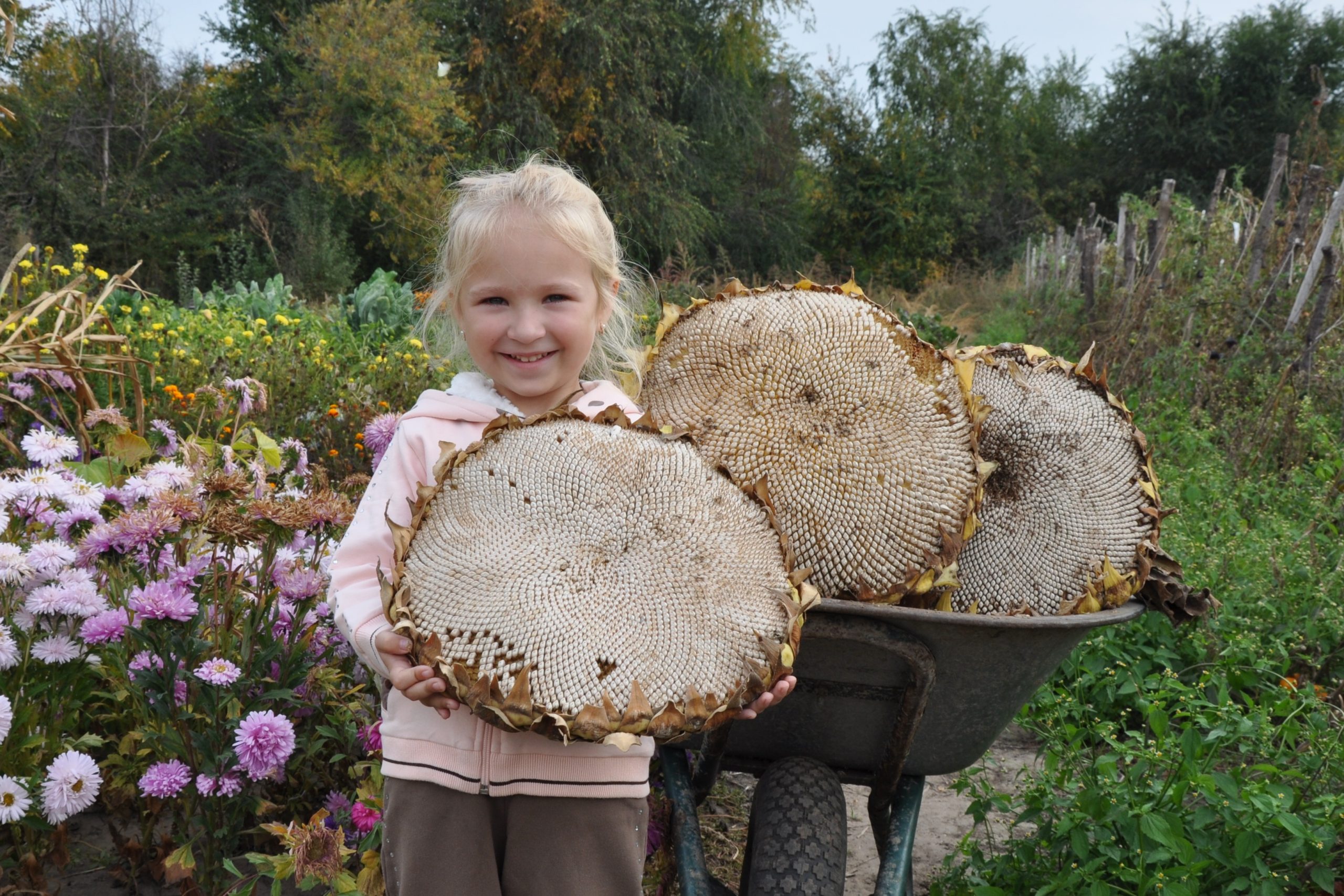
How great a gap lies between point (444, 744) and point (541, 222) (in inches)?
35.9

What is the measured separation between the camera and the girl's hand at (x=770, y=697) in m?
1.39

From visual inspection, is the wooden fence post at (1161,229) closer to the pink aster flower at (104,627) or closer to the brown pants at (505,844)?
the brown pants at (505,844)

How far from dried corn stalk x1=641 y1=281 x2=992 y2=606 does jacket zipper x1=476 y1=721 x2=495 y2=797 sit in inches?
23.3

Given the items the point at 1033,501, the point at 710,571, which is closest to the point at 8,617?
the point at 710,571

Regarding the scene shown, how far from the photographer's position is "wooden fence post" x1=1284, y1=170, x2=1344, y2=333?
5.44 meters

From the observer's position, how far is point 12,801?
5.83 ft

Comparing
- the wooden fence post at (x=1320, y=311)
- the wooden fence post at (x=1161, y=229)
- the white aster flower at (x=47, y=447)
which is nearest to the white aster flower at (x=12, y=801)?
the white aster flower at (x=47, y=447)

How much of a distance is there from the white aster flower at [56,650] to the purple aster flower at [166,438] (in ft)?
2.93

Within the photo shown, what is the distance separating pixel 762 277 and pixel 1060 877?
25651 mm

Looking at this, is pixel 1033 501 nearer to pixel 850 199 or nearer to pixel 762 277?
pixel 762 277

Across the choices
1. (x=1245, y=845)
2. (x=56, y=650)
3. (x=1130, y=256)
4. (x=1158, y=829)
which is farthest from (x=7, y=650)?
(x=1130, y=256)

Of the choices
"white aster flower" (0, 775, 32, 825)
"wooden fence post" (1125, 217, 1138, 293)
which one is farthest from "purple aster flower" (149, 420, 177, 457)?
"wooden fence post" (1125, 217, 1138, 293)

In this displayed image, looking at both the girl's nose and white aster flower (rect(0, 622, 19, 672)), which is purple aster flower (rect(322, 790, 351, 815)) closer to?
white aster flower (rect(0, 622, 19, 672))

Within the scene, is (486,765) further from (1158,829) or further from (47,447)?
(47,447)
